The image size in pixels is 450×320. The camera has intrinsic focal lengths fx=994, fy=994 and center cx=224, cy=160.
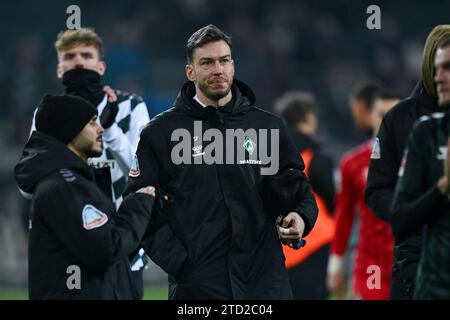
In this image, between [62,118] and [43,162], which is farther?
[62,118]

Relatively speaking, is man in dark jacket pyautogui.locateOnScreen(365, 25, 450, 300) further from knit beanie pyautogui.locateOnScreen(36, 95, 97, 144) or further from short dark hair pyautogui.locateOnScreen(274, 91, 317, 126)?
short dark hair pyautogui.locateOnScreen(274, 91, 317, 126)

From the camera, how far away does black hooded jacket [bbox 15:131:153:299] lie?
4312mm

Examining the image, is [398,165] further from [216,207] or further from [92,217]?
[92,217]

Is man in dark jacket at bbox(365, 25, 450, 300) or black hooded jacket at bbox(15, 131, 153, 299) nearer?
black hooded jacket at bbox(15, 131, 153, 299)

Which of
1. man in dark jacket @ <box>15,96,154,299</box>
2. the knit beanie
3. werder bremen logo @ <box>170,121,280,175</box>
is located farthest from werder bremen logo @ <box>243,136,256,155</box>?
the knit beanie

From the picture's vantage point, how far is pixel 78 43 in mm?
6258

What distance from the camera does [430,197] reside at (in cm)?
358

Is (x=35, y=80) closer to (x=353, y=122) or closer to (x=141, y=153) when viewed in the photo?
(x=353, y=122)

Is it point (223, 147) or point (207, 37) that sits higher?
point (207, 37)

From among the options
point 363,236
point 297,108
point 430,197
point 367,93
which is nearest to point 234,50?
point 367,93

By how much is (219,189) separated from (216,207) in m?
0.09

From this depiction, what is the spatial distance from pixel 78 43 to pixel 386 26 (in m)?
12.6

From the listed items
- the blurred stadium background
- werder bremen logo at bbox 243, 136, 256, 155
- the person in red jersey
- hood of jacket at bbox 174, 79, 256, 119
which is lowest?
the person in red jersey

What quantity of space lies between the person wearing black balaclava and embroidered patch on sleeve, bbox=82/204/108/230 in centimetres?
161
